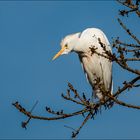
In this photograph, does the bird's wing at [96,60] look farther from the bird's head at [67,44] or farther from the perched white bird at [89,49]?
the bird's head at [67,44]

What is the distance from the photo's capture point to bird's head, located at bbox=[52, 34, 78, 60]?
7.31 metres

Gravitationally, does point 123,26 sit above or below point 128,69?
above

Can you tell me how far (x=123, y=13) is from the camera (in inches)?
174

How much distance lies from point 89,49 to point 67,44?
0.43 meters

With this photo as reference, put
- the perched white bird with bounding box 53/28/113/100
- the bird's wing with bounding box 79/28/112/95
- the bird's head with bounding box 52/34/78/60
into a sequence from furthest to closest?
the bird's wing with bounding box 79/28/112/95 < the perched white bird with bounding box 53/28/113/100 < the bird's head with bounding box 52/34/78/60

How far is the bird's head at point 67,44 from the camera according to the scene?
288 inches

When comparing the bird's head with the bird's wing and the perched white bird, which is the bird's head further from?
the bird's wing

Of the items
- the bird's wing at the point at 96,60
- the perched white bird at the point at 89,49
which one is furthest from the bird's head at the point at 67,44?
the bird's wing at the point at 96,60

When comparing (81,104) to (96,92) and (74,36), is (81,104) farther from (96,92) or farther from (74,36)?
(74,36)

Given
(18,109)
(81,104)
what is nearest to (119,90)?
(81,104)

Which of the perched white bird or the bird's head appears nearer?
the bird's head

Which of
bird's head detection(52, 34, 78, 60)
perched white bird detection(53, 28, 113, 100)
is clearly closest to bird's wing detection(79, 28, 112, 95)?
perched white bird detection(53, 28, 113, 100)

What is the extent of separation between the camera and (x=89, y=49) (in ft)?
25.0

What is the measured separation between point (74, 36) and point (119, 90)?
3281 millimetres
